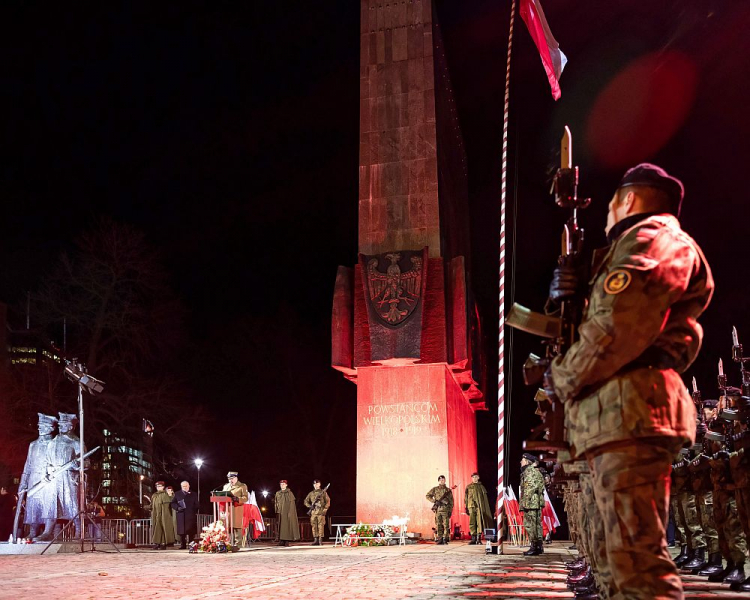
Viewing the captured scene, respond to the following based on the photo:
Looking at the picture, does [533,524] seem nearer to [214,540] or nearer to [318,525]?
[214,540]

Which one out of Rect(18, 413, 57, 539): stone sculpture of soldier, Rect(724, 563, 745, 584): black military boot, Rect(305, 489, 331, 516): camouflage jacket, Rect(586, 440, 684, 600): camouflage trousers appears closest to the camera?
Rect(586, 440, 684, 600): camouflage trousers

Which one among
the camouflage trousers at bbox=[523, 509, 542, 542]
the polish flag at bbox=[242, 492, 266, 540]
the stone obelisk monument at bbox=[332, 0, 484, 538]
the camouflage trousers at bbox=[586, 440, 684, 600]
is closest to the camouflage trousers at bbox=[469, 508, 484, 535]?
the stone obelisk monument at bbox=[332, 0, 484, 538]

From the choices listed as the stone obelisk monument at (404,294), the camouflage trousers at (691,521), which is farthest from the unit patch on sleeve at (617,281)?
the stone obelisk monument at (404,294)

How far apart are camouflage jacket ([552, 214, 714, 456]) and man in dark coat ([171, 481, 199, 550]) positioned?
20841 mm

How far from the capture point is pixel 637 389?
12.4 feet

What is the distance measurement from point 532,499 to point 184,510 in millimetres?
11193

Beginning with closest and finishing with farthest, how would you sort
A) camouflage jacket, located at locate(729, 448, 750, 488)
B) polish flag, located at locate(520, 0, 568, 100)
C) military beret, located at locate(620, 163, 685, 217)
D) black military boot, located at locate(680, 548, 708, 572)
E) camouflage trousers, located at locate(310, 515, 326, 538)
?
military beret, located at locate(620, 163, 685, 217) → camouflage jacket, located at locate(729, 448, 750, 488) → black military boot, located at locate(680, 548, 708, 572) → polish flag, located at locate(520, 0, 568, 100) → camouflage trousers, located at locate(310, 515, 326, 538)

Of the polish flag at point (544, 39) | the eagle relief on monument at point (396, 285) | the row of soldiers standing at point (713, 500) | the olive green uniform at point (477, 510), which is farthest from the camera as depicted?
the eagle relief on monument at point (396, 285)

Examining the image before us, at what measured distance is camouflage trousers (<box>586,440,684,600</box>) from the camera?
367 cm

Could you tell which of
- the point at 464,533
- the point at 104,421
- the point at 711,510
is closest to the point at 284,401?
the point at 104,421

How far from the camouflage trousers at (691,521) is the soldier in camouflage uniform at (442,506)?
1273 cm

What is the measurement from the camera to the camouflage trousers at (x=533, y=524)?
16.2 metres

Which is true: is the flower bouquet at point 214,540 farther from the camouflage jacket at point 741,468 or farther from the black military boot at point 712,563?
the camouflage jacket at point 741,468

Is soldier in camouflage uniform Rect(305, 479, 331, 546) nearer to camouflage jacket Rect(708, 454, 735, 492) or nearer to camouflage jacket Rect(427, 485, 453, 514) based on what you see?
camouflage jacket Rect(427, 485, 453, 514)
